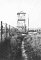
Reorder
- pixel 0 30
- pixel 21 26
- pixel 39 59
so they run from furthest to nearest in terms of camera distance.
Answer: pixel 21 26, pixel 0 30, pixel 39 59

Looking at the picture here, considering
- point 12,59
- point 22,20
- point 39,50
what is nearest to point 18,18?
point 22,20

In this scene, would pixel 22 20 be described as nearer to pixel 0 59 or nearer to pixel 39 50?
pixel 39 50

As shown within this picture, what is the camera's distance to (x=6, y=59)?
17.2 feet

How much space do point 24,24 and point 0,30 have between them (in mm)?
23499

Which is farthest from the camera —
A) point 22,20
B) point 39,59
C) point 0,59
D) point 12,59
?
point 22,20

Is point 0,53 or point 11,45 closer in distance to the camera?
point 0,53

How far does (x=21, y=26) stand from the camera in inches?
1249

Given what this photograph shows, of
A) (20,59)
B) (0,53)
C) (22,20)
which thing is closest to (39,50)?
(20,59)

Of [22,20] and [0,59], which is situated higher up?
[22,20]

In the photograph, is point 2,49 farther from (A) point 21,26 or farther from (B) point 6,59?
(A) point 21,26

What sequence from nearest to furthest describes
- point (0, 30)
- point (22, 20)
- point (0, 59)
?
point (0, 59)
point (0, 30)
point (22, 20)

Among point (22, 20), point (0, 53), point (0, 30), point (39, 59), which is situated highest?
point (22, 20)

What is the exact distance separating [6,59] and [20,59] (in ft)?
2.86

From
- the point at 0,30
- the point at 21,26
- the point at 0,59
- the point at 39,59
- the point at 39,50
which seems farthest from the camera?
the point at 21,26
